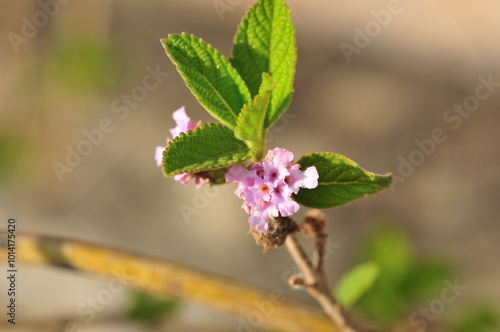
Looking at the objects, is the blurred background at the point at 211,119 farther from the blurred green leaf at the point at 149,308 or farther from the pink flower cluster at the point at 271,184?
the pink flower cluster at the point at 271,184

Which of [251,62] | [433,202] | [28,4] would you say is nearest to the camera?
[251,62]

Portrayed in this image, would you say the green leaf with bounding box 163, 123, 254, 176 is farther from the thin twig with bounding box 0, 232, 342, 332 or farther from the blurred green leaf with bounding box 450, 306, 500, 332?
the blurred green leaf with bounding box 450, 306, 500, 332

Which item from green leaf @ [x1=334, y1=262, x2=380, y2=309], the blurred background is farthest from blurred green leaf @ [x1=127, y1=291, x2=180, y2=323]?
green leaf @ [x1=334, y1=262, x2=380, y2=309]

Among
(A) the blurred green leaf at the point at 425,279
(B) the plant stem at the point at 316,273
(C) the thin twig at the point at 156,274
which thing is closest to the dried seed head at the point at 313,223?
(B) the plant stem at the point at 316,273

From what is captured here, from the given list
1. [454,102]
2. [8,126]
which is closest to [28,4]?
[8,126]

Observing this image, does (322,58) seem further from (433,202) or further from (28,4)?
(28,4)

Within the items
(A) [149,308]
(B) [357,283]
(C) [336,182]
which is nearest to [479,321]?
(B) [357,283]

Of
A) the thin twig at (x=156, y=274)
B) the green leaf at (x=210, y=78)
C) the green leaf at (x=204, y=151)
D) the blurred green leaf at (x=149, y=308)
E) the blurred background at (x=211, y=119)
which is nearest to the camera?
the green leaf at (x=204, y=151)
